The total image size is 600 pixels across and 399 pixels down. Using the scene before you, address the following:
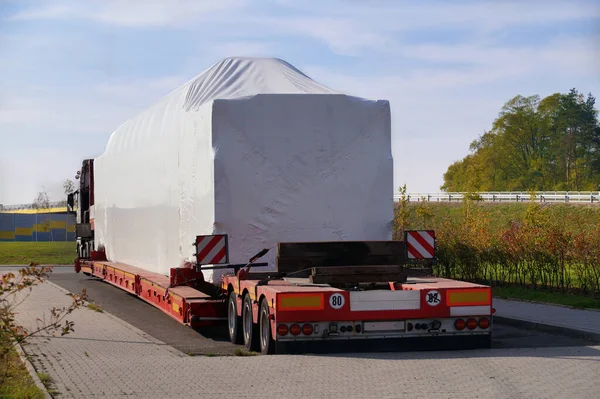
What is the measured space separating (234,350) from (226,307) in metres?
1.56

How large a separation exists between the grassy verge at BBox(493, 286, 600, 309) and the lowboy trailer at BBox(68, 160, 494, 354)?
471 centimetres

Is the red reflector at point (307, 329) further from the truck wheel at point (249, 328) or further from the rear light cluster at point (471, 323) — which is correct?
the rear light cluster at point (471, 323)

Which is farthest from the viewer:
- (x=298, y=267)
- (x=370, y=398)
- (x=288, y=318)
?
(x=298, y=267)

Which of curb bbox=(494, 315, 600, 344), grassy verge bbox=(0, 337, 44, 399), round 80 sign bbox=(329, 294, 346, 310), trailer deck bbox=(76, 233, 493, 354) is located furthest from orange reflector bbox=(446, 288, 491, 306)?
grassy verge bbox=(0, 337, 44, 399)

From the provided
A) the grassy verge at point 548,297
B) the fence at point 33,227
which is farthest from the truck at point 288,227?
the fence at point 33,227

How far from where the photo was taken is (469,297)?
1245 centimetres

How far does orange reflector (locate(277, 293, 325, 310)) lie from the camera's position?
11766mm

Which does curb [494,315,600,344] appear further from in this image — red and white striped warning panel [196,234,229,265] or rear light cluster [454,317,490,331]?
red and white striped warning panel [196,234,229,265]

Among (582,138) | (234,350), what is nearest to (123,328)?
(234,350)

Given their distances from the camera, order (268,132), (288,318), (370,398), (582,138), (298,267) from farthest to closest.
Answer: (582,138) < (268,132) < (298,267) < (288,318) < (370,398)

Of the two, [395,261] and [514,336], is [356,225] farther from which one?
[514,336]

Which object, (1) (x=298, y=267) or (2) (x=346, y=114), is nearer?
(1) (x=298, y=267)

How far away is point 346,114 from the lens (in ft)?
48.2

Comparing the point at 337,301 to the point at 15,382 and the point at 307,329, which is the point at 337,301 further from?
the point at 15,382
